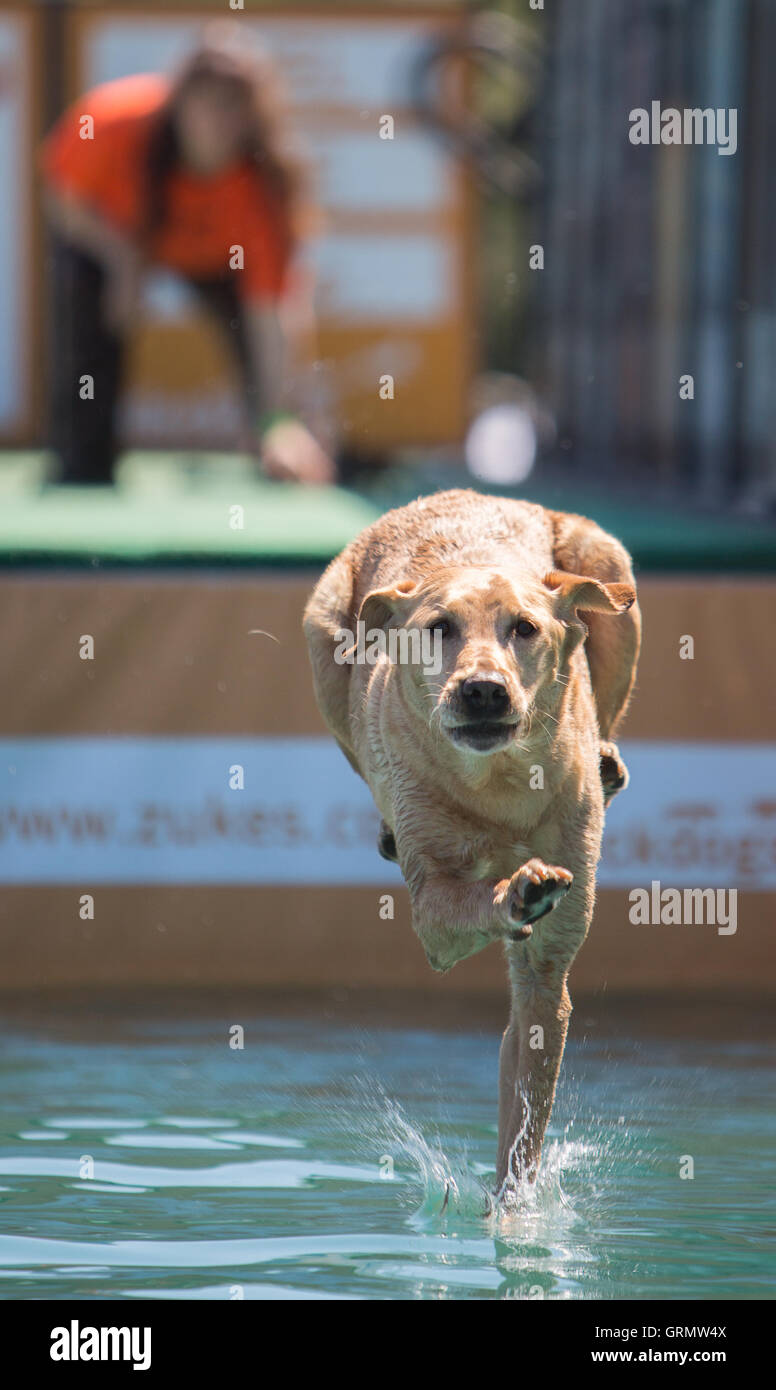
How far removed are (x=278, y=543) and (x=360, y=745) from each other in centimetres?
273

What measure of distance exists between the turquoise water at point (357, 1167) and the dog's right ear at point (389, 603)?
4.76 feet

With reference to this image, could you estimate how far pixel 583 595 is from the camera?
4422 millimetres

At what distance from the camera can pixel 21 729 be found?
24.8ft

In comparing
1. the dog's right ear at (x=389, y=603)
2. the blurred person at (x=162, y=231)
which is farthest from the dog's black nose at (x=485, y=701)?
the blurred person at (x=162, y=231)

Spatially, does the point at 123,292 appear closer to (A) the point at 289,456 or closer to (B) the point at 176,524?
(A) the point at 289,456

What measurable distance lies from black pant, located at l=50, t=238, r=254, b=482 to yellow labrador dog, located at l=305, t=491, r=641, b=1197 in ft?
14.3

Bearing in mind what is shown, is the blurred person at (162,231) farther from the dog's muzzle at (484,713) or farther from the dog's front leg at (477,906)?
the dog's muzzle at (484,713)

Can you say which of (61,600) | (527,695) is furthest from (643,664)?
(527,695)

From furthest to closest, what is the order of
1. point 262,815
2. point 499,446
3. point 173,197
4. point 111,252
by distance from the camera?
point 499,446
point 173,197
point 111,252
point 262,815

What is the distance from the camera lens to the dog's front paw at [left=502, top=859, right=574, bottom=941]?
404 centimetres

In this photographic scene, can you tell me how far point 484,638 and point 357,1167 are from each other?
223 centimetres

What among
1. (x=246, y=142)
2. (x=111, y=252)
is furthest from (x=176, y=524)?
(x=246, y=142)

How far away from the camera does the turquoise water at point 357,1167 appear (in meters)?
4.99

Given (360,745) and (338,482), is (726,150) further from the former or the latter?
(360,745)
